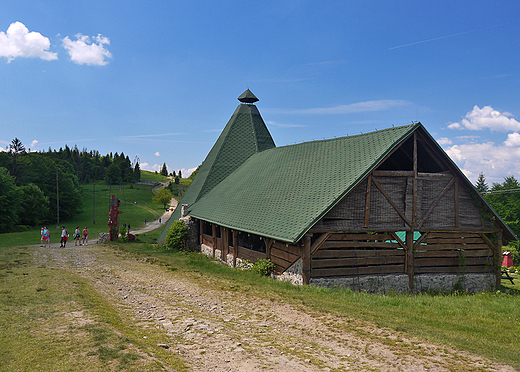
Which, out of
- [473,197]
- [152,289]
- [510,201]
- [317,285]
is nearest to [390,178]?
[473,197]

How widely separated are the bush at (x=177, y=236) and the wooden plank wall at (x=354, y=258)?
49.2 feet

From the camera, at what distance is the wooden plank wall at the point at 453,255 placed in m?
16.2

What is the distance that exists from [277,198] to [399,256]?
6.64 metres

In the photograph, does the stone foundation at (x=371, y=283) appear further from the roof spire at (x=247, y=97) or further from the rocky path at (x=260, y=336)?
the roof spire at (x=247, y=97)

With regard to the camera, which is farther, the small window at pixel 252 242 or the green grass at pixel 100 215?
the green grass at pixel 100 215

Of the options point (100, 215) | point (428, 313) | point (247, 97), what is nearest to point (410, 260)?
point (428, 313)

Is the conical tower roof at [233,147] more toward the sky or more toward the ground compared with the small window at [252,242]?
more toward the sky

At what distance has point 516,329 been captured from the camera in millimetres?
9953

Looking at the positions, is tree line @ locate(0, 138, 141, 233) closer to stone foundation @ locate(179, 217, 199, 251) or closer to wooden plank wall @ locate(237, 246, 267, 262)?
stone foundation @ locate(179, 217, 199, 251)

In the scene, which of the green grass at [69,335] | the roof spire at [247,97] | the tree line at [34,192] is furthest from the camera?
the tree line at [34,192]

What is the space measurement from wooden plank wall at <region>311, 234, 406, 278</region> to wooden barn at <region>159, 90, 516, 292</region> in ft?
0.15

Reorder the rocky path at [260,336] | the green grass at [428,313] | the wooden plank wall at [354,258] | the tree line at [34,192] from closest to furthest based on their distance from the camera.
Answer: the rocky path at [260,336] < the green grass at [428,313] < the wooden plank wall at [354,258] < the tree line at [34,192]

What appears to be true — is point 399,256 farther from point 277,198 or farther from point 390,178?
point 277,198

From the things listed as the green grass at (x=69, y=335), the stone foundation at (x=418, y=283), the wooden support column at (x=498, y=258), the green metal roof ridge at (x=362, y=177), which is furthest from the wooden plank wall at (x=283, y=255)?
the wooden support column at (x=498, y=258)
